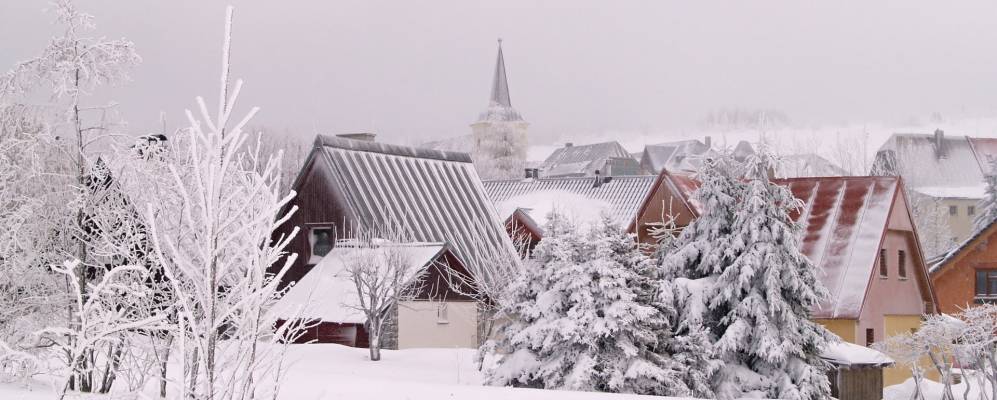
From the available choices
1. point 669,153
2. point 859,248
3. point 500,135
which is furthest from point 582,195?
point 500,135

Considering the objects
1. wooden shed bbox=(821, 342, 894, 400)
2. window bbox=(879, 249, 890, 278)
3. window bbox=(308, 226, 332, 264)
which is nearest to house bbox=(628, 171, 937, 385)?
window bbox=(879, 249, 890, 278)

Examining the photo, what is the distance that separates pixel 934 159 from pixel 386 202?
79801mm

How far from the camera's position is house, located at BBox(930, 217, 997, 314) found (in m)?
37.8

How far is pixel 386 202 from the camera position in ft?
121

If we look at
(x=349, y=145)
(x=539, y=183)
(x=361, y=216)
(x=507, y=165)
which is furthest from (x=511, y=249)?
(x=507, y=165)

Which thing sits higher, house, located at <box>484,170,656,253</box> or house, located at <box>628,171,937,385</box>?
house, located at <box>484,170,656,253</box>

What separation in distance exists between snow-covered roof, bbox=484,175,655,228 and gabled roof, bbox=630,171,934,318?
1592cm

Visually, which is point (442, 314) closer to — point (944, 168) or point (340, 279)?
point (340, 279)

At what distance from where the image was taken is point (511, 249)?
34.9 m

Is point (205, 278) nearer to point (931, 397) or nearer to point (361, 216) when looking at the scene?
point (931, 397)

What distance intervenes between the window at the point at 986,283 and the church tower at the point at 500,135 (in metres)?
97.9

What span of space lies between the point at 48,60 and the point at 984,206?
228 feet

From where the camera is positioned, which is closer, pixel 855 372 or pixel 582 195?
pixel 855 372

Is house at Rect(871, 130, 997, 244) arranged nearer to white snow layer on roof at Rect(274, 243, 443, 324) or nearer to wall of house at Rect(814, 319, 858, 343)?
wall of house at Rect(814, 319, 858, 343)
